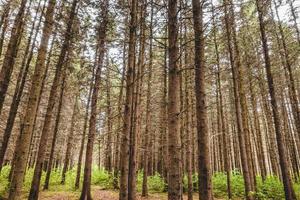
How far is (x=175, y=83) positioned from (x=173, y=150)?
1.19m

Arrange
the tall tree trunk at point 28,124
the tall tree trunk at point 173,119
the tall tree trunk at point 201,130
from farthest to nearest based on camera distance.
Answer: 1. the tall tree trunk at point 28,124
2. the tall tree trunk at point 201,130
3. the tall tree trunk at point 173,119

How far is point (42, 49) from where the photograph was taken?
18.0 ft

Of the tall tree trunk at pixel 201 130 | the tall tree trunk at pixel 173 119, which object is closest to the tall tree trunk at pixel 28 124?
the tall tree trunk at pixel 173 119

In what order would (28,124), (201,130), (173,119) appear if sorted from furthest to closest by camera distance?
1. (28,124)
2. (201,130)
3. (173,119)

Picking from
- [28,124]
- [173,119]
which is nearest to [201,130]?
[173,119]

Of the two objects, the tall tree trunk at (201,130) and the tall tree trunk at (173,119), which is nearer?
the tall tree trunk at (173,119)

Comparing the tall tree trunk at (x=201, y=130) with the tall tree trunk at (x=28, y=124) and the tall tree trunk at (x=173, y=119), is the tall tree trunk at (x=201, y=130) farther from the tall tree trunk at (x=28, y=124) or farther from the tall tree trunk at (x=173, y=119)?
the tall tree trunk at (x=28, y=124)

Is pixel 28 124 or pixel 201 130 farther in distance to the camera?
pixel 28 124

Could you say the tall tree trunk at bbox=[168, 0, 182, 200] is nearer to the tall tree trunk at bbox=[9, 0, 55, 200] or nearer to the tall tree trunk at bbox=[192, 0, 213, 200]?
the tall tree trunk at bbox=[192, 0, 213, 200]

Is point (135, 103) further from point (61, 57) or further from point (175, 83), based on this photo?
point (175, 83)

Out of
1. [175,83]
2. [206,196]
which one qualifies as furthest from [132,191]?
[175,83]

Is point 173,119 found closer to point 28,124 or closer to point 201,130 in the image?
point 201,130

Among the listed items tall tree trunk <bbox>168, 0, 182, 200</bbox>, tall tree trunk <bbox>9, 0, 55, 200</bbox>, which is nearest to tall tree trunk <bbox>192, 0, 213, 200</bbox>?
tall tree trunk <bbox>168, 0, 182, 200</bbox>

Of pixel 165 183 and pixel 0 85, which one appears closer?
pixel 0 85
